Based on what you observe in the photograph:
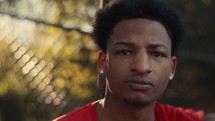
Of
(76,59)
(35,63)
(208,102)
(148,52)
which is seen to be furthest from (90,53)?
(148,52)

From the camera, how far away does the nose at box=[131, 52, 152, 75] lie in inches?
123

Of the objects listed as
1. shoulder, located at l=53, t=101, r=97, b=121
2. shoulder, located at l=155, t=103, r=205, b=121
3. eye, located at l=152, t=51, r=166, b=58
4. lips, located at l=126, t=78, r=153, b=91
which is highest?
eye, located at l=152, t=51, r=166, b=58

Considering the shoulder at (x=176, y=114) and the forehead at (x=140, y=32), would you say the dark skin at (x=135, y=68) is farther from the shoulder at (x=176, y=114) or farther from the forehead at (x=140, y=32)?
the shoulder at (x=176, y=114)

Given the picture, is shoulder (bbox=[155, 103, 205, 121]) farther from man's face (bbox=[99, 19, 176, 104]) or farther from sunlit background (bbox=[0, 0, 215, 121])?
sunlit background (bbox=[0, 0, 215, 121])

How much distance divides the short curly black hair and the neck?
0.28m

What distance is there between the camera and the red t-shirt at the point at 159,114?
3.40 m

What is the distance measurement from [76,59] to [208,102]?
0.96 meters

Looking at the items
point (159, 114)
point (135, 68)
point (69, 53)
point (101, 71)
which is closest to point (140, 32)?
point (135, 68)

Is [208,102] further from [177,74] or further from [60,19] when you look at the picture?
[60,19]

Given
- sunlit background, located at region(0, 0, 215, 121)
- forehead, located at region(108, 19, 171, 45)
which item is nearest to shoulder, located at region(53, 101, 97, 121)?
forehead, located at region(108, 19, 171, 45)

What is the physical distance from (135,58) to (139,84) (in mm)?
124

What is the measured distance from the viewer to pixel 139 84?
314 centimetres

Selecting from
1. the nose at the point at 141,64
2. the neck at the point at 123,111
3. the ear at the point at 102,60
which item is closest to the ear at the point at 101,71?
the ear at the point at 102,60

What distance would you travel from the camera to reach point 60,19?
477cm
